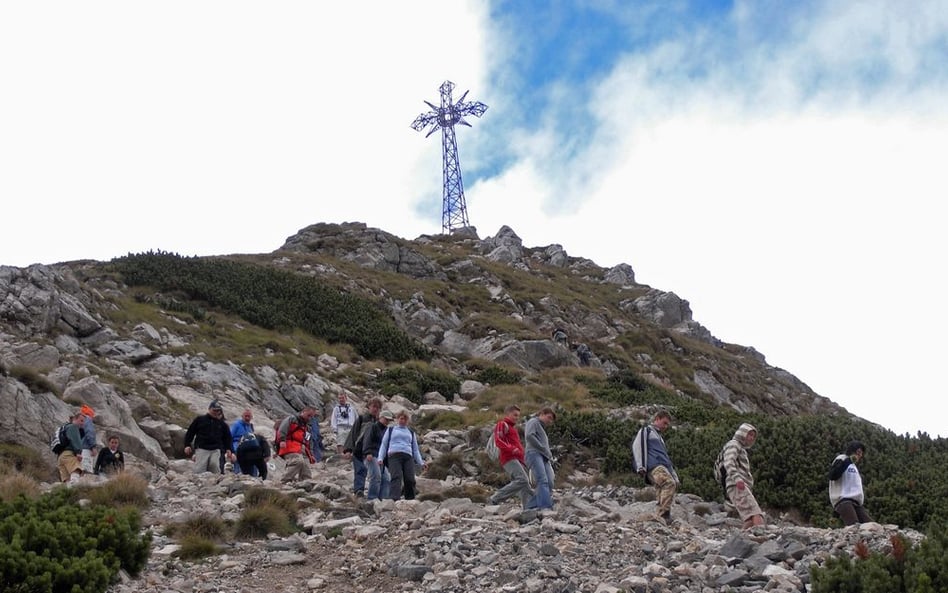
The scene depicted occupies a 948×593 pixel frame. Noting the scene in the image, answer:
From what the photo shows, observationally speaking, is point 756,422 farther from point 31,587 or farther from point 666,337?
point 666,337

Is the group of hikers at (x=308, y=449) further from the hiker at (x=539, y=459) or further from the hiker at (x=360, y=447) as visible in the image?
the hiker at (x=539, y=459)

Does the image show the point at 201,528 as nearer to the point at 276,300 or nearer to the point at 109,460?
the point at 109,460

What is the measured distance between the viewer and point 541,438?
1287 cm

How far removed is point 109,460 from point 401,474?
6051mm

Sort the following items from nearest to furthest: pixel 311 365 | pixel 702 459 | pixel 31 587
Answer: pixel 31 587
pixel 702 459
pixel 311 365

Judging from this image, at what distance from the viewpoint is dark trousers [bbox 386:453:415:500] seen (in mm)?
14258

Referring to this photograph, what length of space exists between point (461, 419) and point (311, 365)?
27.7 ft

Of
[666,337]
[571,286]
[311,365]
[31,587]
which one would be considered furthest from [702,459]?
[571,286]

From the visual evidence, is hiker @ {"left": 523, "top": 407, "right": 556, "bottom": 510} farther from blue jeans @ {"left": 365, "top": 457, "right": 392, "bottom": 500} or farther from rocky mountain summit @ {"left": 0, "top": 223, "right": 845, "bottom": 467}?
rocky mountain summit @ {"left": 0, "top": 223, "right": 845, "bottom": 467}

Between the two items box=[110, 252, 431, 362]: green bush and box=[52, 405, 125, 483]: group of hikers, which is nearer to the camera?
box=[52, 405, 125, 483]: group of hikers

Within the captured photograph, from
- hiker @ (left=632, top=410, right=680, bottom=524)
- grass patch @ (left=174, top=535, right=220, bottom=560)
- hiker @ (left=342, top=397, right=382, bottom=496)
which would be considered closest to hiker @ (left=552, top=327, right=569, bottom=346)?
hiker @ (left=342, top=397, right=382, bottom=496)

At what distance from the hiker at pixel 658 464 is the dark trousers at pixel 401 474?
13.5 ft

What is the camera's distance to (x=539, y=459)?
1277cm

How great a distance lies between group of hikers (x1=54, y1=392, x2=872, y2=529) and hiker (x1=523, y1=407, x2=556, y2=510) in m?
0.02
